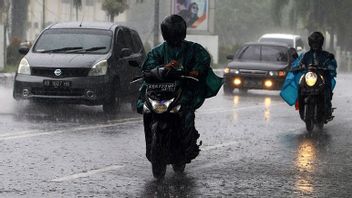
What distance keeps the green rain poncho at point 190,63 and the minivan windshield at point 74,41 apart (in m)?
8.14

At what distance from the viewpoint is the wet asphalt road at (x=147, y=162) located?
29.2 feet

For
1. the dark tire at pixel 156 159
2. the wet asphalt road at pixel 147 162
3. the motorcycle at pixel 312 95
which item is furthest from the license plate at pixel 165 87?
the motorcycle at pixel 312 95

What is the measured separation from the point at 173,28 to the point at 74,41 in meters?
8.77

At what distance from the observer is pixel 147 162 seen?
10.8 m

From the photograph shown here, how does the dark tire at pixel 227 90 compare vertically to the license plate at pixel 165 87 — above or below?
below

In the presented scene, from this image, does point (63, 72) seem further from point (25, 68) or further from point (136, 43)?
point (136, 43)

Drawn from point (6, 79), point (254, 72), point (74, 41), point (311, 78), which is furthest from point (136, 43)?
point (6, 79)

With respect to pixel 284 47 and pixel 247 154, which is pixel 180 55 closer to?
pixel 247 154

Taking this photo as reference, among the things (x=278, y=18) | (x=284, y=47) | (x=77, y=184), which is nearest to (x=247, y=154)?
(x=77, y=184)

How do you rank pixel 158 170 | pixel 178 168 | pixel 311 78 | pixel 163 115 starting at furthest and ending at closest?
pixel 311 78
pixel 178 168
pixel 158 170
pixel 163 115

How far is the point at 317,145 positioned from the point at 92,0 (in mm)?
77563

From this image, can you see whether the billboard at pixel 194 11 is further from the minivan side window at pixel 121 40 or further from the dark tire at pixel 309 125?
the dark tire at pixel 309 125

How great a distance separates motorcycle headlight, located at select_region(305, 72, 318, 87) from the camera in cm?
1507

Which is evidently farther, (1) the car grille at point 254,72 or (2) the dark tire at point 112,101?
(1) the car grille at point 254,72
